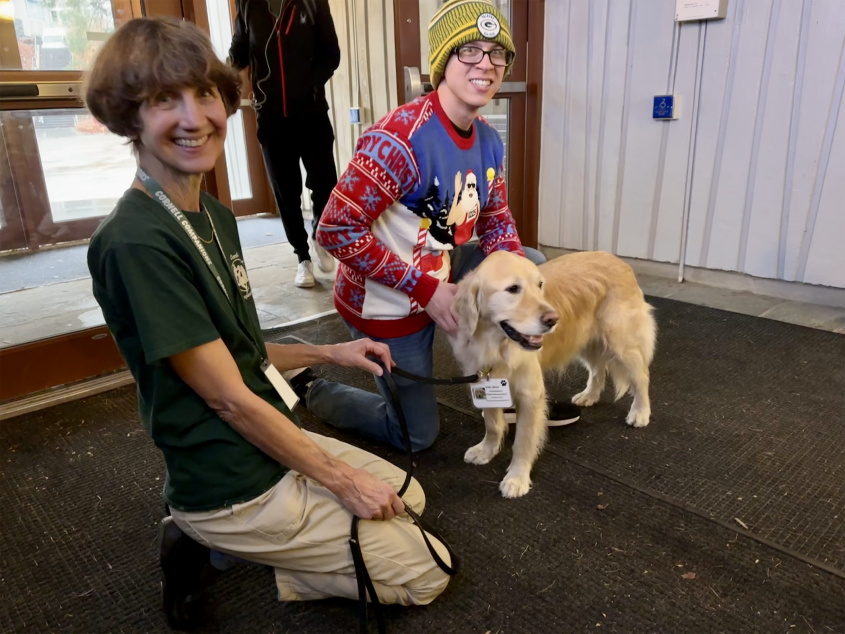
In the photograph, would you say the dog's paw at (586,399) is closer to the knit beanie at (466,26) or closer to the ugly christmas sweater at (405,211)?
the ugly christmas sweater at (405,211)

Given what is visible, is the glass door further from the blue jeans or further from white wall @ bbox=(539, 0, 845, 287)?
white wall @ bbox=(539, 0, 845, 287)

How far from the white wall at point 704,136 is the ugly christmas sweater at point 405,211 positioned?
2.00m

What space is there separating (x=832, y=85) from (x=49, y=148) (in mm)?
3581

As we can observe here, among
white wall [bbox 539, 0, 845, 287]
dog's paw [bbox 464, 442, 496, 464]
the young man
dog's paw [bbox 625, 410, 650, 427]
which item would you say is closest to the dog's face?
the young man

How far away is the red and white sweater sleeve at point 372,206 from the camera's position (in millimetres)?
1728

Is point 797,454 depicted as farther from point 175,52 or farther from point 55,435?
point 55,435

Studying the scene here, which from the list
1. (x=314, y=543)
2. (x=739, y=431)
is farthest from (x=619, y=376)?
(x=314, y=543)

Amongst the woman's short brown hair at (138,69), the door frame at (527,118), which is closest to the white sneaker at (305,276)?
the door frame at (527,118)

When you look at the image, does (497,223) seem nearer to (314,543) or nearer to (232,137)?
(314,543)

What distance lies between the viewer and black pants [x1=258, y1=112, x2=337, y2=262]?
3.51 m

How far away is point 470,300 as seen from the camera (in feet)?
5.43

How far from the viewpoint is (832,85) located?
293cm

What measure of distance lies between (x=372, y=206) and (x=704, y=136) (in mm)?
2499

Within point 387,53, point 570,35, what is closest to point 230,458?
point 387,53
